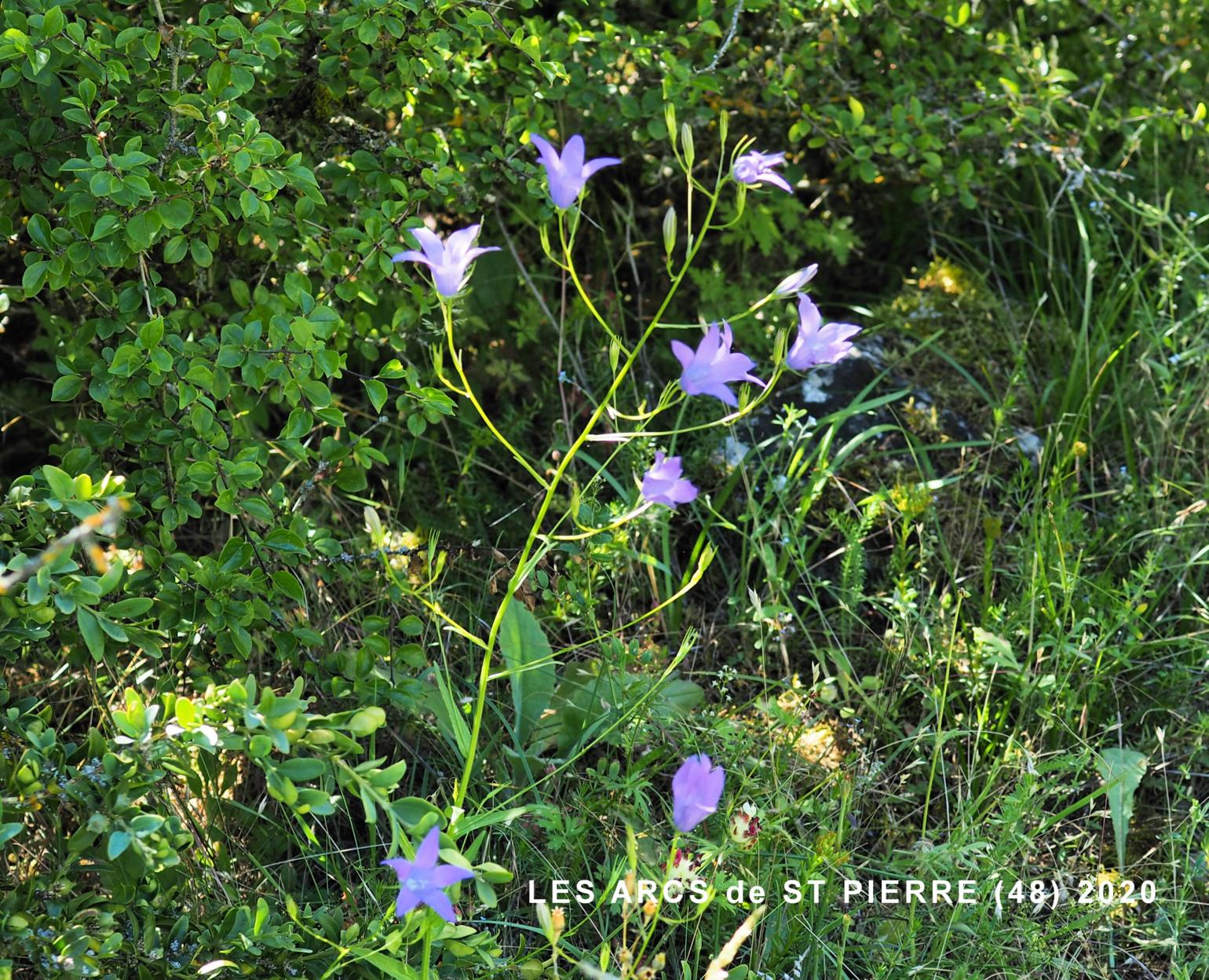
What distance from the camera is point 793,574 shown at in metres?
2.50

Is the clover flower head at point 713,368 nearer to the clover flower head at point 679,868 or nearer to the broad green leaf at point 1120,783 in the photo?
the clover flower head at point 679,868

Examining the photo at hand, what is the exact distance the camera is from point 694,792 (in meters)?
1.39

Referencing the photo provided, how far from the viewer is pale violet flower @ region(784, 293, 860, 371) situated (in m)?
1.43

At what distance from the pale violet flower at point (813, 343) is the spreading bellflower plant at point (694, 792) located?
1.60 ft

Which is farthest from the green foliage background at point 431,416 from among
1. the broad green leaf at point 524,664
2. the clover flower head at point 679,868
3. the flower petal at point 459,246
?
the flower petal at point 459,246

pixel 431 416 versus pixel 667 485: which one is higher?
pixel 667 485

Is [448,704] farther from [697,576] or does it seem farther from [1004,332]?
[1004,332]

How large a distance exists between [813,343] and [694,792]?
0.56 metres

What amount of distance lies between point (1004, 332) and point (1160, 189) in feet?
2.45

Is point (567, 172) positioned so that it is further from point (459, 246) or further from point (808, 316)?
point (808, 316)

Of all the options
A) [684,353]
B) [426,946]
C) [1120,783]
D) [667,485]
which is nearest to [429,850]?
[426,946]

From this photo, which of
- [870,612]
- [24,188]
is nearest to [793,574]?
[870,612]

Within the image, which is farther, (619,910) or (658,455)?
(619,910)

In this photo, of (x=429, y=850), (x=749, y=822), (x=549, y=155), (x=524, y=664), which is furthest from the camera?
(x=524, y=664)
